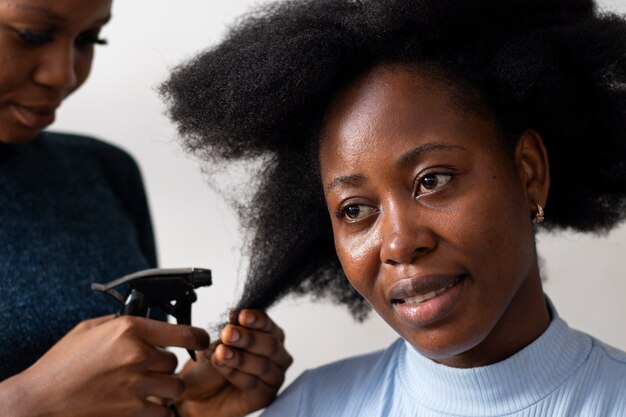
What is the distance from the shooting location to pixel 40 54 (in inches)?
60.8

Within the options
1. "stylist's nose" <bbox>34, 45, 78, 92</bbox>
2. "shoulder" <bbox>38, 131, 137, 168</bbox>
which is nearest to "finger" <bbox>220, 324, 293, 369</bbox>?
"stylist's nose" <bbox>34, 45, 78, 92</bbox>

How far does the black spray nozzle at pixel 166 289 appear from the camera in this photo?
4.52 ft

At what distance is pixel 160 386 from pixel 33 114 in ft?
1.64

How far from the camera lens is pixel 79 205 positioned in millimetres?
1779

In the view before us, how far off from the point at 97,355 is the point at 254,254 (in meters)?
0.27

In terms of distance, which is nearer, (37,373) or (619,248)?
(37,373)

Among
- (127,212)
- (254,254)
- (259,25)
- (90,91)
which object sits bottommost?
(254,254)

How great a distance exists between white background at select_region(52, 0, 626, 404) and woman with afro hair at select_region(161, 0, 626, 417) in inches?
15.2

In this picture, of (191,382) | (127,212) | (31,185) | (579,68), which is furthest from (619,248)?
(31,185)

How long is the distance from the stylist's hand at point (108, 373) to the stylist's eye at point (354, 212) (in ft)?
0.96

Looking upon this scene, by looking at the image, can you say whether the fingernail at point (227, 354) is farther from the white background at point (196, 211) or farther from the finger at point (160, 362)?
the white background at point (196, 211)

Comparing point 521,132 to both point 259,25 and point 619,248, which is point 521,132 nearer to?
point 259,25

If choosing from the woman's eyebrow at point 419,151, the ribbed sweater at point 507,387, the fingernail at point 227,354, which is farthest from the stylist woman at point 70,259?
the woman's eyebrow at point 419,151

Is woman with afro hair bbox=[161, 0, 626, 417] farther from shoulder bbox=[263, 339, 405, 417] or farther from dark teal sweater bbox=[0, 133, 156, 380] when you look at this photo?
dark teal sweater bbox=[0, 133, 156, 380]
